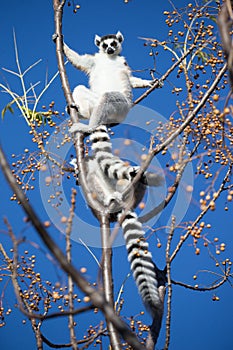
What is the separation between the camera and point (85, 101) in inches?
203

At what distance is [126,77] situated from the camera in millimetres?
5648

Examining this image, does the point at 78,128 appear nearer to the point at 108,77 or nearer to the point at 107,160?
the point at 107,160

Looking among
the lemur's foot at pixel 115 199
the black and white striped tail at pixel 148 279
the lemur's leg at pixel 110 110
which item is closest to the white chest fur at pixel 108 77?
the lemur's leg at pixel 110 110

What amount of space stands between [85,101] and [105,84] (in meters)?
0.51

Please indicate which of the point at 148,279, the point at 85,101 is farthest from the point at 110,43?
the point at 148,279

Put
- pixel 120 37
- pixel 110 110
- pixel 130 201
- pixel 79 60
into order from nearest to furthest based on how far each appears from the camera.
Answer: pixel 130 201
pixel 110 110
pixel 79 60
pixel 120 37

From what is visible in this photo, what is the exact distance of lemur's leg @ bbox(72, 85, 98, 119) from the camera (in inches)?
203

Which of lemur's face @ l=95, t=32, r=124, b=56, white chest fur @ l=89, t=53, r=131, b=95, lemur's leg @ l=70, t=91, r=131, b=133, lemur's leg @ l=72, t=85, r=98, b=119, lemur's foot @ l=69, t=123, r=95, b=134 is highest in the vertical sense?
lemur's face @ l=95, t=32, r=124, b=56

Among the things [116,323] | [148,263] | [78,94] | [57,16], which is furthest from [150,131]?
[116,323]

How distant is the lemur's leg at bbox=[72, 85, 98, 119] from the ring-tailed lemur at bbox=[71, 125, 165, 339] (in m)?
0.36

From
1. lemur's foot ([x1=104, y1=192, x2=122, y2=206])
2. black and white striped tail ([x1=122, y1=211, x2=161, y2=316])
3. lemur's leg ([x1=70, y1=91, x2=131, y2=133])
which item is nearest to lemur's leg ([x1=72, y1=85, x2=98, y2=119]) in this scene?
lemur's leg ([x1=70, y1=91, x2=131, y2=133])

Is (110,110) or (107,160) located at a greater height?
(110,110)

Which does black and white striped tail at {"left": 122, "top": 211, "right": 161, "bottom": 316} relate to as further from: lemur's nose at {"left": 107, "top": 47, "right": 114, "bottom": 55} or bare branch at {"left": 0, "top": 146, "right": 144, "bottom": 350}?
lemur's nose at {"left": 107, "top": 47, "right": 114, "bottom": 55}

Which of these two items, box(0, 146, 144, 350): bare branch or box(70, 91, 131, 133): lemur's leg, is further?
box(70, 91, 131, 133): lemur's leg
